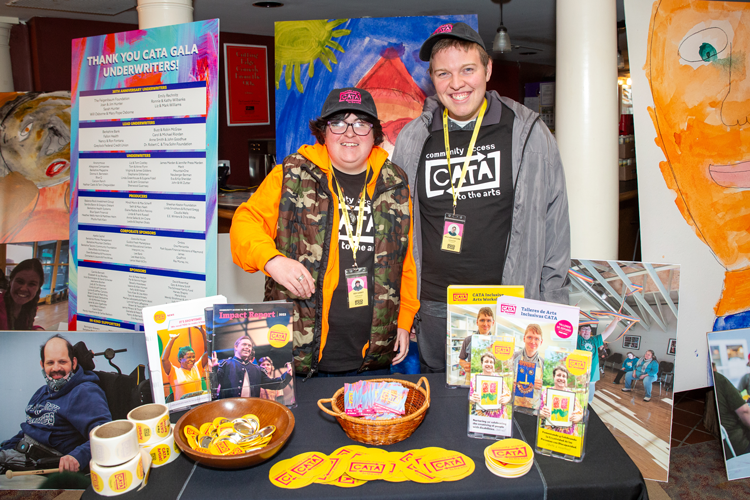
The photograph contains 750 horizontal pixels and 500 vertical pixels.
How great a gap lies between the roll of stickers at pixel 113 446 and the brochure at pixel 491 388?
0.82m

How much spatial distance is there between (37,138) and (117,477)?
3307 millimetres

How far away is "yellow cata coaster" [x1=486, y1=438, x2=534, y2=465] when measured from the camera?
3.82 feet

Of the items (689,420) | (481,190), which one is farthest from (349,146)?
(689,420)

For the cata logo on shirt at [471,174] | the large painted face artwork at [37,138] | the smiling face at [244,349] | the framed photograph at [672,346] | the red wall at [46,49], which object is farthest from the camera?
the red wall at [46,49]

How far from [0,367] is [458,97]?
6.52 ft

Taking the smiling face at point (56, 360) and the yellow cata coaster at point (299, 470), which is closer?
the yellow cata coaster at point (299, 470)

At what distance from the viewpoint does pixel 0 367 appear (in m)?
1.83

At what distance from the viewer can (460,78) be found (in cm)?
182

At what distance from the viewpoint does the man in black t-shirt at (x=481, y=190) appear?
185 cm

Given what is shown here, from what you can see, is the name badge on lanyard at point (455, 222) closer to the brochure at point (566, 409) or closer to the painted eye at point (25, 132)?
the brochure at point (566, 409)

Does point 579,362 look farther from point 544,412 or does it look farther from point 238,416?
point 238,416

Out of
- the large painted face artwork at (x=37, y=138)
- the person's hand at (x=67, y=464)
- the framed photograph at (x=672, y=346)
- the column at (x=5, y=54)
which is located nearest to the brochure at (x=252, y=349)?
the person's hand at (x=67, y=464)

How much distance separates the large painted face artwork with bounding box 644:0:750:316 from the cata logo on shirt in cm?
121

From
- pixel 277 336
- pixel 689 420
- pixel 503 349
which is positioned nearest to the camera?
pixel 503 349
